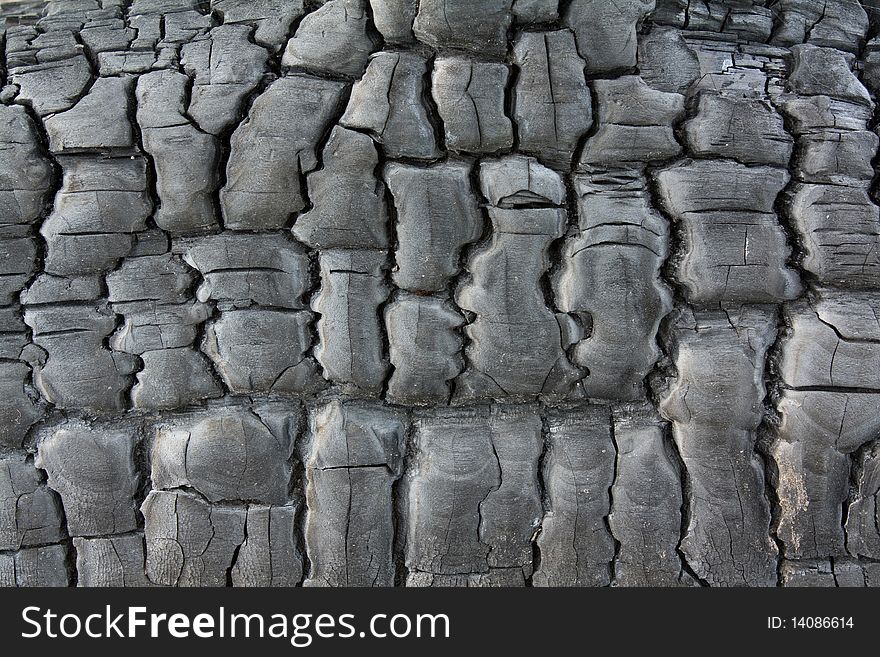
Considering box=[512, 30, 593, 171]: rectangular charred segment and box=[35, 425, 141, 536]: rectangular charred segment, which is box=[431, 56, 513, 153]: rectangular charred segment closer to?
box=[512, 30, 593, 171]: rectangular charred segment

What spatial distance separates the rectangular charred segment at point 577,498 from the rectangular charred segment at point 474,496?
3cm

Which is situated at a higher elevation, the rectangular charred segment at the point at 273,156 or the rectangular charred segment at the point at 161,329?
the rectangular charred segment at the point at 273,156

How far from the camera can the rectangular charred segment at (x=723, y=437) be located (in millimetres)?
1224

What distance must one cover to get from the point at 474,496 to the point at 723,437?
0.53 m

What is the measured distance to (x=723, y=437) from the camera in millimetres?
1228


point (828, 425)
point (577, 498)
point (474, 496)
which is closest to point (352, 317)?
point (474, 496)

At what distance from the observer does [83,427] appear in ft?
4.15

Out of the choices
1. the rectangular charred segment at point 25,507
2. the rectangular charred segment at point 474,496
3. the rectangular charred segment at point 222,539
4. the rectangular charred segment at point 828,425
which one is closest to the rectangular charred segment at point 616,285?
the rectangular charred segment at point 474,496

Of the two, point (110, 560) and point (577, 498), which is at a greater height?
point (577, 498)

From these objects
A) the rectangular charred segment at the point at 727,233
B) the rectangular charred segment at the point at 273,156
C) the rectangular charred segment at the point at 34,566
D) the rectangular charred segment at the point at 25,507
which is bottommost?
the rectangular charred segment at the point at 34,566

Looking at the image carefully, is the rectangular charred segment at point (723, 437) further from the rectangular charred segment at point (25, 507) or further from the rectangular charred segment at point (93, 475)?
the rectangular charred segment at point (25, 507)

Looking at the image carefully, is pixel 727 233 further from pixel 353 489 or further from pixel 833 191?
pixel 353 489

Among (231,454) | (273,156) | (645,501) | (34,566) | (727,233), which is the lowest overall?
(34,566)

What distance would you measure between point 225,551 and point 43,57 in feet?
3.83
